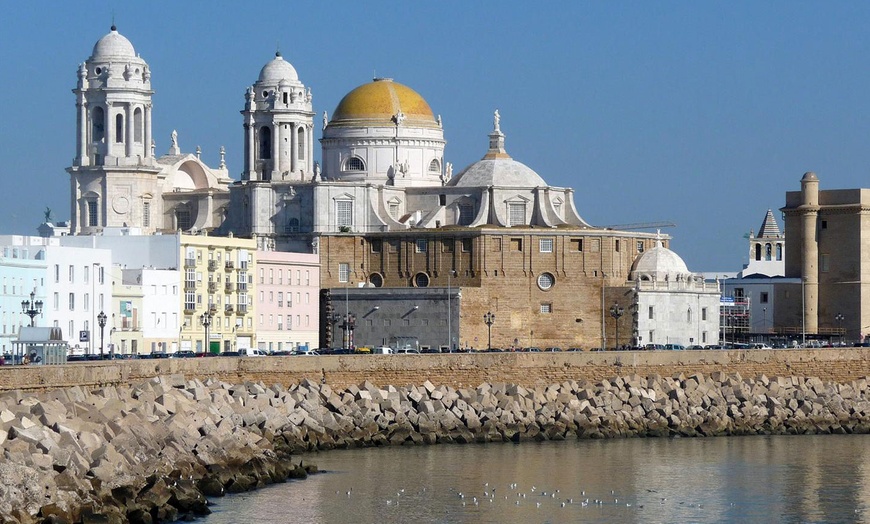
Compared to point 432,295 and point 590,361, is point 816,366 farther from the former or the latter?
point 432,295

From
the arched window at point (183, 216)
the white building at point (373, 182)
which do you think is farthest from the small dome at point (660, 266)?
the arched window at point (183, 216)

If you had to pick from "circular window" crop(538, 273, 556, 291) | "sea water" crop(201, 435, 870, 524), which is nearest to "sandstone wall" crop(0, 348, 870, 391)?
"sea water" crop(201, 435, 870, 524)

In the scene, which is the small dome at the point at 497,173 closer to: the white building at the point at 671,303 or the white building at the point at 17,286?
the white building at the point at 671,303

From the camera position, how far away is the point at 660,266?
92.4 m

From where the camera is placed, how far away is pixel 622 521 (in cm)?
4219

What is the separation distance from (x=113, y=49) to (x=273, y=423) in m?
43.9

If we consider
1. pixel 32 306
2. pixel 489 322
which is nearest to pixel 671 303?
pixel 489 322

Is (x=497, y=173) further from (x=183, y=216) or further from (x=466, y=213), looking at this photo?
(x=183, y=216)

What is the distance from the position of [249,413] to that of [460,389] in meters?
10.6

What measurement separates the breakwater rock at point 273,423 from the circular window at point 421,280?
29844 mm

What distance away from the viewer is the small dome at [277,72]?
3866 inches

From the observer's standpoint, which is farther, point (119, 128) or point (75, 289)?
point (119, 128)

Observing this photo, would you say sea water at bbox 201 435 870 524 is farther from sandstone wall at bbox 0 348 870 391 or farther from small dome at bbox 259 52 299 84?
small dome at bbox 259 52 299 84

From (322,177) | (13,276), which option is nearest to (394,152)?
(322,177)
